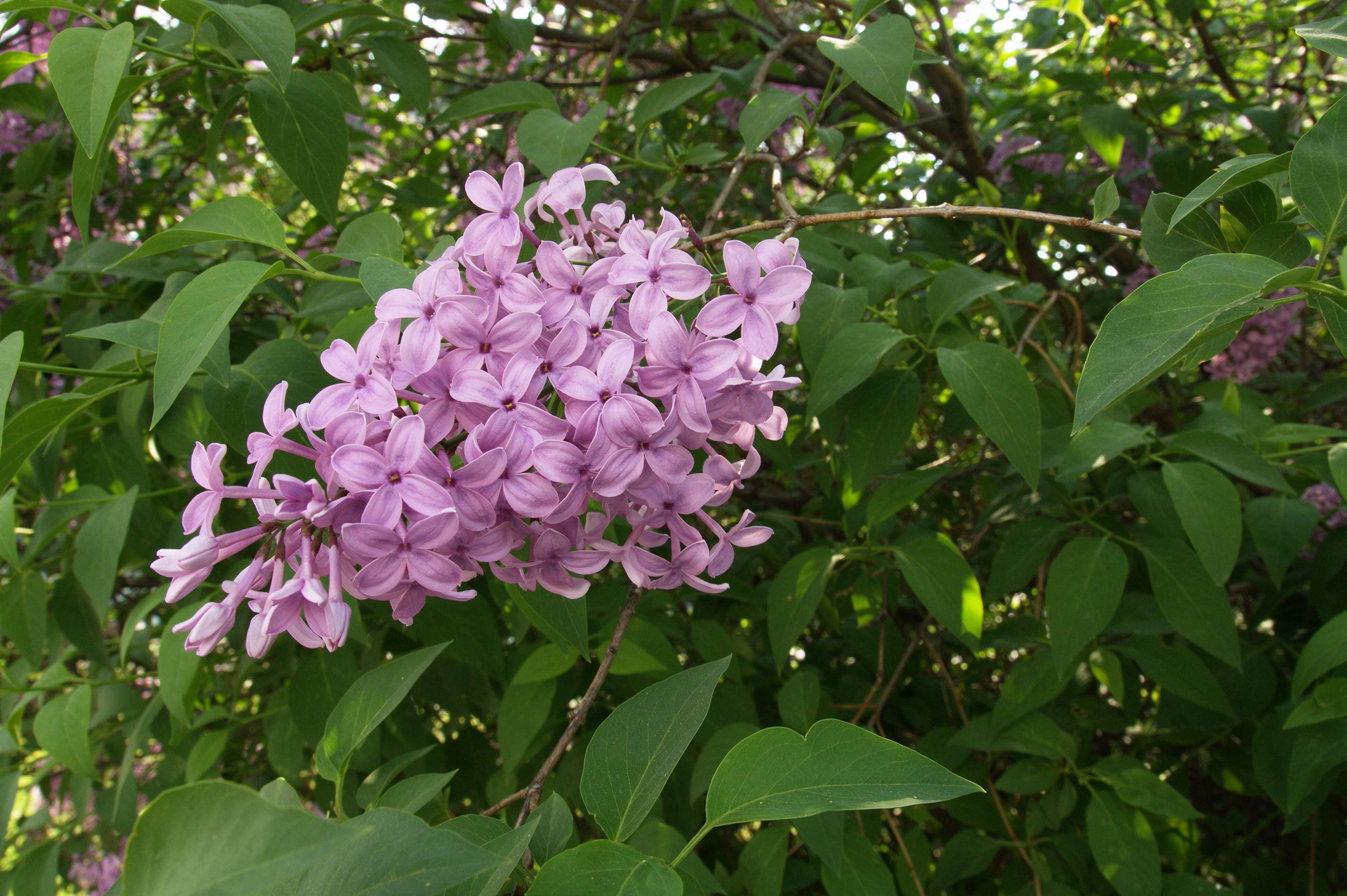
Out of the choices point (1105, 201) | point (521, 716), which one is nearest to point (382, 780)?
point (521, 716)

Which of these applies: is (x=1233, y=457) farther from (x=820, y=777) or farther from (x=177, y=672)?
(x=177, y=672)

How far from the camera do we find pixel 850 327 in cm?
115

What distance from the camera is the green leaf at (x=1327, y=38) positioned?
82 cm

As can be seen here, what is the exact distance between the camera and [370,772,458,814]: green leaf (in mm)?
810

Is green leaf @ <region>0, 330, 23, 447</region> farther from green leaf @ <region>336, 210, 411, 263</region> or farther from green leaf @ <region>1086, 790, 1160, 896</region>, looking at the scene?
green leaf @ <region>1086, 790, 1160, 896</region>

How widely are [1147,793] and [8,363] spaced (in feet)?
5.59

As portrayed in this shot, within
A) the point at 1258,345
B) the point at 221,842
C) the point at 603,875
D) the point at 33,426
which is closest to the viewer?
the point at 221,842

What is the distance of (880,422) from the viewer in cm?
129

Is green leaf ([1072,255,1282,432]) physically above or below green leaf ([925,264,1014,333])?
above

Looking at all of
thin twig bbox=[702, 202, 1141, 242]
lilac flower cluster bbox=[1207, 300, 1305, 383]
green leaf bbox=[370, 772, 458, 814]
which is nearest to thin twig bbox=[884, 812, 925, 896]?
green leaf bbox=[370, 772, 458, 814]

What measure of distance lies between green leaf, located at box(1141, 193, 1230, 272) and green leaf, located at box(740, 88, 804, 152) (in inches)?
20.3

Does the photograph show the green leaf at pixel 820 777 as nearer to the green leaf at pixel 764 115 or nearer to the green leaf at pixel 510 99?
the green leaf at pixel 764 115

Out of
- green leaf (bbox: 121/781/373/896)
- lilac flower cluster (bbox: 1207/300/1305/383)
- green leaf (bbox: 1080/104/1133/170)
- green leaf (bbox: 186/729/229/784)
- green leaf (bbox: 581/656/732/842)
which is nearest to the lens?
green leaf (bbox: 121/781/373/896)

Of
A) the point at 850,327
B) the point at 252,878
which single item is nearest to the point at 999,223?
the point at 850,327
